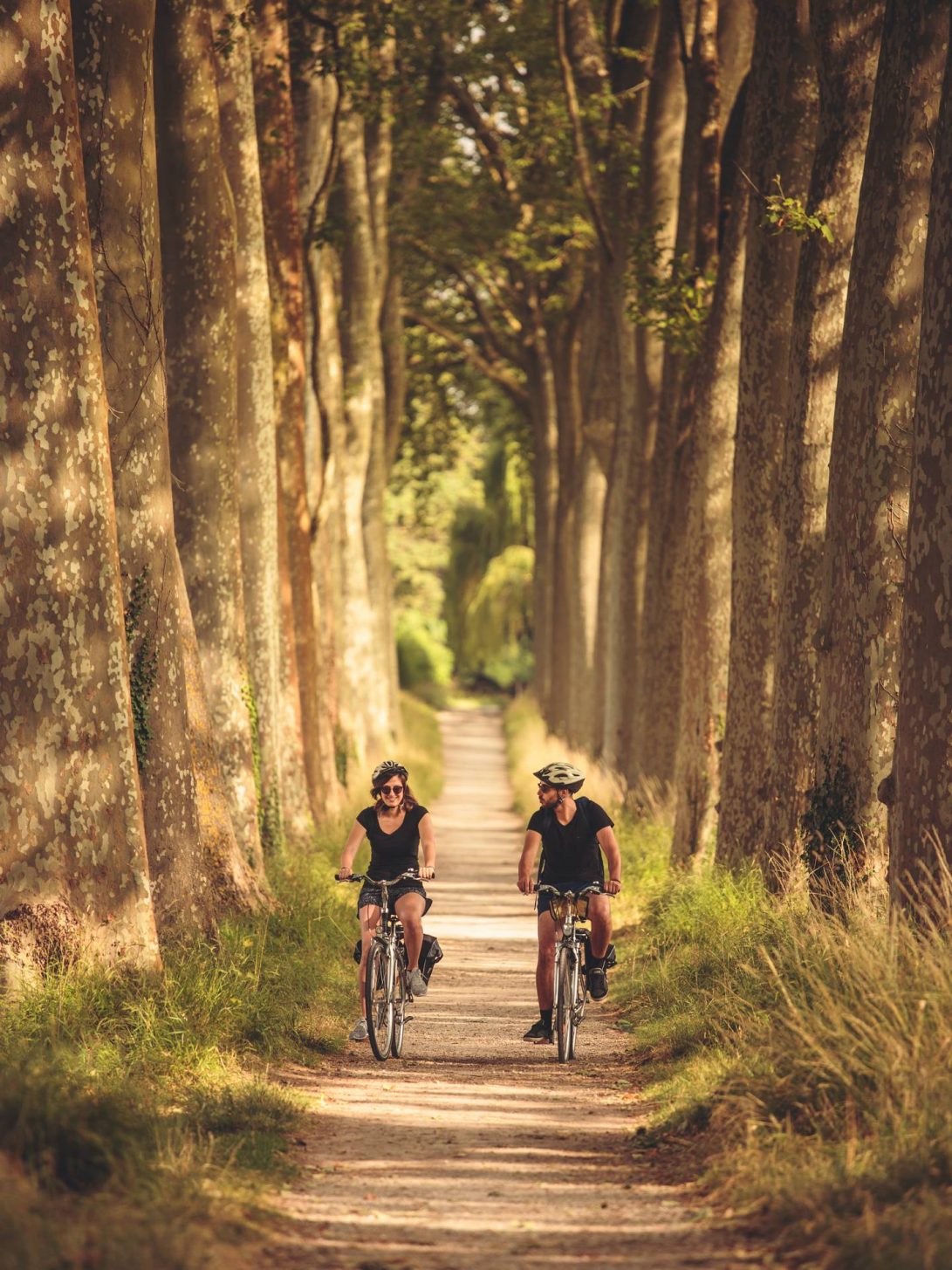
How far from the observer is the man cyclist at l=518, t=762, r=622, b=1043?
10.7m

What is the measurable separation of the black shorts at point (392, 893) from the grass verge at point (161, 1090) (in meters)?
0.81

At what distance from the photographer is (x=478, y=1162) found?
307 inches

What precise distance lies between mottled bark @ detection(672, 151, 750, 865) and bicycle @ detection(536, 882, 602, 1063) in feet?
20.3

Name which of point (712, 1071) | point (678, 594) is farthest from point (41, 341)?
point (678, 594)

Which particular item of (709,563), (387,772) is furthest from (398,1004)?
(709,563)

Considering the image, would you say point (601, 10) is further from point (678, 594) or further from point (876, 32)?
point (876, 32)

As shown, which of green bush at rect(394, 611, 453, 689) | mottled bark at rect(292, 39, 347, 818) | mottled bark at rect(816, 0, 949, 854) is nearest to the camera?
mottled bark at rect(816, 0, 949, 854)

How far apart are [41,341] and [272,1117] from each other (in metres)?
4.02

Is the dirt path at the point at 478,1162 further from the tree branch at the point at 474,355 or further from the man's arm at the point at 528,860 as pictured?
the tree branch at the point at 474,355

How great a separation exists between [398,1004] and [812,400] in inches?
220

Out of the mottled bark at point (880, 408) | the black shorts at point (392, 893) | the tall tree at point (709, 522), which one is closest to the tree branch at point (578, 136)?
the tall tree at point (709, 522)

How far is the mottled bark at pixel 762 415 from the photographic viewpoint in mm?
14711

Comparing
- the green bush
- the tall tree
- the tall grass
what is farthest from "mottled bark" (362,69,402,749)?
the green bush

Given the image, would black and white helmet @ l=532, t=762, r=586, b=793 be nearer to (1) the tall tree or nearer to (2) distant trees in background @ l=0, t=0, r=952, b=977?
(2) distant trees in background @ l=0, t=0, r=952, b=977
